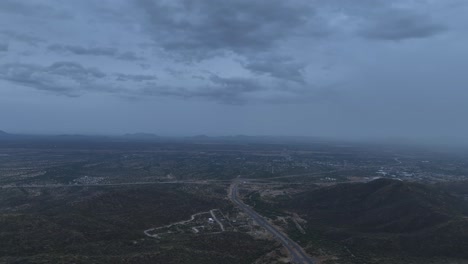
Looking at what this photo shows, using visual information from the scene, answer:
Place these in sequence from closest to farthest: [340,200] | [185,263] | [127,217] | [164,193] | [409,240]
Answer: [185,263], [409,240], [127,217], [340,200], [164,193]

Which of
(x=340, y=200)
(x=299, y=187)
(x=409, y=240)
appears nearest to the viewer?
(x=409, y=240)

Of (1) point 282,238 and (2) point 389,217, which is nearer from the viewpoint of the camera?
(1) point 282,238

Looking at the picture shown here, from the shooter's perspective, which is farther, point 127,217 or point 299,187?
point 299,187

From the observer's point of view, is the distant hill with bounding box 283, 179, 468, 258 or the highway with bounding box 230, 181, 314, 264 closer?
the highway with bounding box 230, 181, 314, 264

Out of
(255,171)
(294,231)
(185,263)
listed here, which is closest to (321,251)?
(294,231)

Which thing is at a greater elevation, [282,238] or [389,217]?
[389,217]

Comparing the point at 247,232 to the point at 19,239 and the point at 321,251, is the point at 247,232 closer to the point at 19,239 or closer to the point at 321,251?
the point at 321,251

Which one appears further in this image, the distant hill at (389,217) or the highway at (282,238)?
the distant hill at (389,217)
